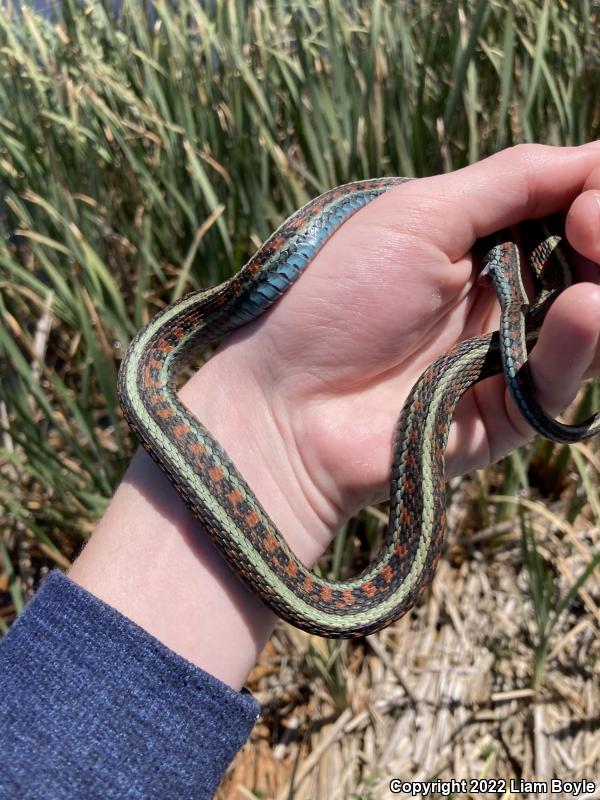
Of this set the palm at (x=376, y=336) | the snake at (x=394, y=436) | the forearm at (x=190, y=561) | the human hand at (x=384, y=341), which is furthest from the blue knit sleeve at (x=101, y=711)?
the palm at (x=376, y=336)

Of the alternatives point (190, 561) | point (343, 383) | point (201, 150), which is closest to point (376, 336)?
point (343, 383)

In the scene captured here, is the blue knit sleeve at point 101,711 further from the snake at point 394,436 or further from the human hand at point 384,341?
the human hand at point 384,341

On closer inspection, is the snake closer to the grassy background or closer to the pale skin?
the pale skin

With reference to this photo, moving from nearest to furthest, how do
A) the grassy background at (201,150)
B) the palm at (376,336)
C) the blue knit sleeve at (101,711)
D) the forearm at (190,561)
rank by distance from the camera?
the blue knit sleeve at (101,711), the forearm at (190,561), the palm at (376,336), the grassy background at (201,150)

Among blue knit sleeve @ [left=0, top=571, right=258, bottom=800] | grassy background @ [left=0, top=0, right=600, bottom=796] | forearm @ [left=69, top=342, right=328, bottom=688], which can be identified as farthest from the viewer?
grassy background @ [left=0, top=0, right=600, bottom=796]

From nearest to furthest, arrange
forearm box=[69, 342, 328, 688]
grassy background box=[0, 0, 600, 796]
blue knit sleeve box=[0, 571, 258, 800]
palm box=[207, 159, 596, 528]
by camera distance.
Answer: blue knit sleeve box=[0, 571, 258, 800], forearm box=[69, 342, 328, 688], palm box=[207, 159, 596, 528], grassy background box=[0, 0, 600, 796]

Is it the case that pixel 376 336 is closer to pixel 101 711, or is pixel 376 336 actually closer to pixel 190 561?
pixel 190 561

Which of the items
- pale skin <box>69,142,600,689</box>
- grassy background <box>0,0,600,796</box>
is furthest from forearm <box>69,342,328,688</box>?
grassy background <box>0,0,600,796</box>
